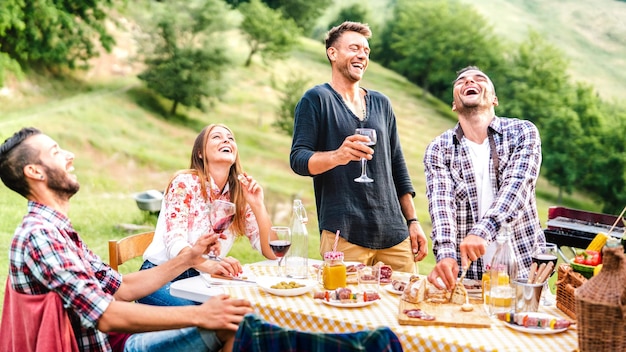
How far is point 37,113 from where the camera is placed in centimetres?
1473

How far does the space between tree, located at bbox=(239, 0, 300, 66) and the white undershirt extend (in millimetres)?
18187

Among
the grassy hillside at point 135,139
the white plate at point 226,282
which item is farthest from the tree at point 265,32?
the white plate at point 226,282

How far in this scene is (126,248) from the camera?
354cm

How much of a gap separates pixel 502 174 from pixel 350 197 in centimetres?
86

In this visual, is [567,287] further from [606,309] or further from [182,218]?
[182,218]

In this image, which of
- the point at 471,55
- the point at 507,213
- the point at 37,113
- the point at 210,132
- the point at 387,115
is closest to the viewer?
the point at 507,213

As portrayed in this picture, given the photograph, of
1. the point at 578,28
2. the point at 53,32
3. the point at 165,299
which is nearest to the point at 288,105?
the point at 53,32

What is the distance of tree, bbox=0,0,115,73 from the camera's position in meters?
14.3

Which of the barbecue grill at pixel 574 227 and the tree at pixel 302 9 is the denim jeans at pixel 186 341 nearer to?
the barbecue grill at pixel 574 227

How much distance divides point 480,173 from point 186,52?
14292 mm

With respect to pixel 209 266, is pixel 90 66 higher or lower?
lower

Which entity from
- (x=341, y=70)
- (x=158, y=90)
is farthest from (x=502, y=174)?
(x=158, y=90)

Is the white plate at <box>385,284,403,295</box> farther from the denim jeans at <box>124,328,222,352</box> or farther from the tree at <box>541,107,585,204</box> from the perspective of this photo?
the tree at <box>541,107,585,204</box>

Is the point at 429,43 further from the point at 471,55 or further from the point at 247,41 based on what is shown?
the point at 247,41
